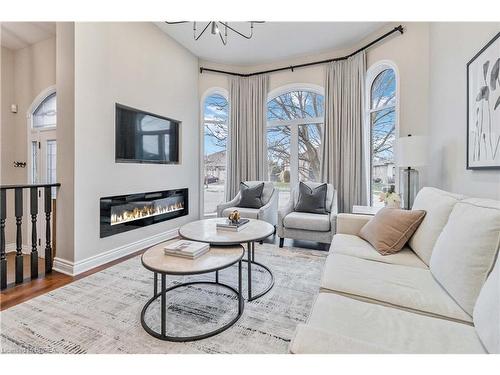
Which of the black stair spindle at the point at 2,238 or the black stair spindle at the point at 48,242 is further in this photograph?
the black stair spindle at the point at 48,242

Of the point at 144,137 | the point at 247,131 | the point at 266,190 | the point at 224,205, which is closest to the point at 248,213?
the point at 224,205

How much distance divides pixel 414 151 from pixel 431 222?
1.16 m

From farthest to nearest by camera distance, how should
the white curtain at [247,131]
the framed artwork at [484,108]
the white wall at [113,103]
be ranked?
the white curtain at [247,131] < the white wall at [113,103] < the framed artwork at [484,108]

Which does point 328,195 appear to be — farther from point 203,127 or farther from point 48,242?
point 48,242

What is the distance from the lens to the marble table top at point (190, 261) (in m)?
1.48

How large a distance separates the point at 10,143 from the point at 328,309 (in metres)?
5.17

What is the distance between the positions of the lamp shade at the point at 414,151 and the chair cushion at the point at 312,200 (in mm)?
1225

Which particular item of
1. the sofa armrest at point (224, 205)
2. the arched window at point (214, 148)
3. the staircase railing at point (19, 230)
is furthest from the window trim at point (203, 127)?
the staircase railing at point (19, 230)

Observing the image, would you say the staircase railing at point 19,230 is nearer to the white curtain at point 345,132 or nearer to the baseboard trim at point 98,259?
the baseboard trim at point 98,259
